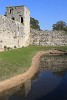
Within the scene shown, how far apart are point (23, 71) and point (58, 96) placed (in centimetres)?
843

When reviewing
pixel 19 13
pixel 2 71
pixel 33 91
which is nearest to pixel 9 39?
pixel 19 13

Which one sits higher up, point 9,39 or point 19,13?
point 19,13

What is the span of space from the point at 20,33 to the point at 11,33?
678 cm

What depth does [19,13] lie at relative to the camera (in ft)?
184

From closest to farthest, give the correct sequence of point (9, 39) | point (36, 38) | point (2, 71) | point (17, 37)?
point (2, 71)
point (9, 39)
point (17, 37)
point (36, 38)

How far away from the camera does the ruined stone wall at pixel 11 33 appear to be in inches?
1680

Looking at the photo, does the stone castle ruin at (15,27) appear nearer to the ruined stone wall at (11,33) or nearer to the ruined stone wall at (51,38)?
the ruined stone wall at (11,33)

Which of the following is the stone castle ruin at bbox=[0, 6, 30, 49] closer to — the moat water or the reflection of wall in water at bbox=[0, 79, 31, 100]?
the moat water

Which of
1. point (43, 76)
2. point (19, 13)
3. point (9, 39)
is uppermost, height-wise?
point (19, 13)

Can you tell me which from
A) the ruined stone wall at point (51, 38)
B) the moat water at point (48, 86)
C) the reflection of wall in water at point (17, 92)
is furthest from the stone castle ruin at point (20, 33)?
the reflection of wall in water at point (17, 92)

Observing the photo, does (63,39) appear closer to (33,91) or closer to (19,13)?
(19,13)

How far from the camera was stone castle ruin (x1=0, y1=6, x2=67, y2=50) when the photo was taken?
44088 mm

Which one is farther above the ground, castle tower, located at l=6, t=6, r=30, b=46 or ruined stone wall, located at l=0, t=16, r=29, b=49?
castle tower, located at l=6, t=6, r=30, b=46

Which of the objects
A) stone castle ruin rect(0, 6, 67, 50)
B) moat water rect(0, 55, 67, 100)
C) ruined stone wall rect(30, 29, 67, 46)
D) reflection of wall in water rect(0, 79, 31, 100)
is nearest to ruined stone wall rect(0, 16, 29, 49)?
stone castle ruin rect(0, 6, 67, 50)
